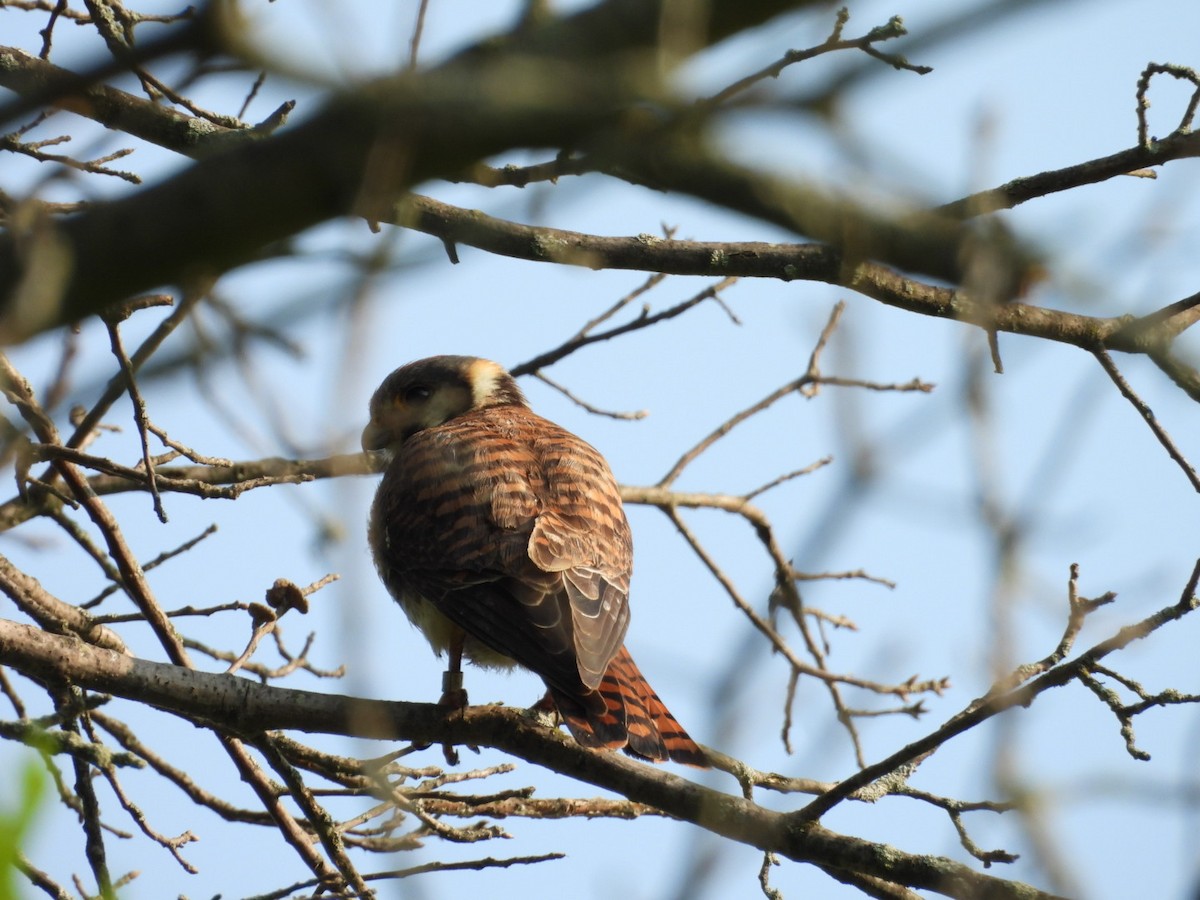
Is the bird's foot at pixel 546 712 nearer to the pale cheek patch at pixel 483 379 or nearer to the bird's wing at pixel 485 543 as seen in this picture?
the bird's wing at pixel 485 543

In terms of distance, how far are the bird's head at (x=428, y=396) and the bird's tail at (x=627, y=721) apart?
2.13m

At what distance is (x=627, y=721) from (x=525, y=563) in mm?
710

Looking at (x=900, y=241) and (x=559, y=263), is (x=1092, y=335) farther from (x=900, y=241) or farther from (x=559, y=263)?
(x=900, y=241)

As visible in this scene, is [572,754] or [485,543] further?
[485,543]

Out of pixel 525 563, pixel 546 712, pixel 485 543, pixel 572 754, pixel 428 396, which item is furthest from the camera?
pixel 428 396

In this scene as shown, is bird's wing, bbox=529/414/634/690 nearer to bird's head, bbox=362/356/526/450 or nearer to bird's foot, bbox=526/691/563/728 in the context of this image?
bird's foot, bbox=526/691/563/728

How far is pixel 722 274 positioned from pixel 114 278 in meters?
2.11

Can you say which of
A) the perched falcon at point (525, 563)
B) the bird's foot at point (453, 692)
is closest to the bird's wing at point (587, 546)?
the perched falcon at point (525, 563)

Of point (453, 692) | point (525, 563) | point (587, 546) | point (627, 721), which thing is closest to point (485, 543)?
point (525, 563)

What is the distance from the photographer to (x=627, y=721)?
12.4 ft

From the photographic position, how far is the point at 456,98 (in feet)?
4.25

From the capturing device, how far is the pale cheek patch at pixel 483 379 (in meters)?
6.05

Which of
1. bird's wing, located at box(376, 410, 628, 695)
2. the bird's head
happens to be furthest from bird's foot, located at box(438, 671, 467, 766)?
the bird's head

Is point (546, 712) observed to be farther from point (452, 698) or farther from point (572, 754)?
point (572, 754)
